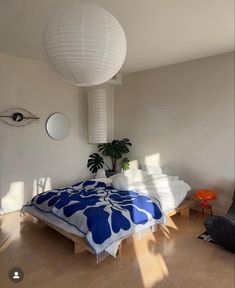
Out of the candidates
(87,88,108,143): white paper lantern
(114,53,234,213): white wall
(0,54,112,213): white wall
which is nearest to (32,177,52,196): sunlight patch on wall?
(0,54,112,213): white wall

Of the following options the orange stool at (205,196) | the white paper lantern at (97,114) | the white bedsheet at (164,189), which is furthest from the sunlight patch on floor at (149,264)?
the white paper lantern at (97,114)

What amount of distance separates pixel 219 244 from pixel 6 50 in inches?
138

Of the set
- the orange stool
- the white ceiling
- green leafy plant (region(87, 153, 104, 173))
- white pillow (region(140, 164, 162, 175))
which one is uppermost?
the white ceiling

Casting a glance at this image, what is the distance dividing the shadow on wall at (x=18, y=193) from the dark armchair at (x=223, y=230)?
254 cm

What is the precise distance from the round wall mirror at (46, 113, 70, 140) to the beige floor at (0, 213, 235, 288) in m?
1.54

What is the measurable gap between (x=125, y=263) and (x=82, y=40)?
203cm

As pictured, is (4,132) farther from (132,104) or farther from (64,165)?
(132,104)

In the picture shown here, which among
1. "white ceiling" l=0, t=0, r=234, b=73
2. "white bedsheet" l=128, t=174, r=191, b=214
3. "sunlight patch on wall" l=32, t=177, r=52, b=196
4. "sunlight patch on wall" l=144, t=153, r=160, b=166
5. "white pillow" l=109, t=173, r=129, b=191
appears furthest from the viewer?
"sunlight patch on wall" l=144, t=153, r=160, b=166

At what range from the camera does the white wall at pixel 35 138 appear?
3420 millimetres

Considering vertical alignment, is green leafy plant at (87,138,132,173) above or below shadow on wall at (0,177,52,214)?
above

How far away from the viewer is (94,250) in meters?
2.17

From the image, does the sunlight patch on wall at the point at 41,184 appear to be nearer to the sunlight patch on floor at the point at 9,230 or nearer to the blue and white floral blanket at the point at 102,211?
the sunlight patch on floor at the point at 9,230

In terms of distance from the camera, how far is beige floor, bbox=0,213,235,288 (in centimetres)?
204

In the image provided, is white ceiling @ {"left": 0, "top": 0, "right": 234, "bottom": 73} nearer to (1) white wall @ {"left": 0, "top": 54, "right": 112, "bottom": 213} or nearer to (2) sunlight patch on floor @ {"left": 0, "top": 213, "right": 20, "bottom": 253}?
(1) white wall @ {"left": 0, "top": 54, "right": 112, "bottom": 213}
